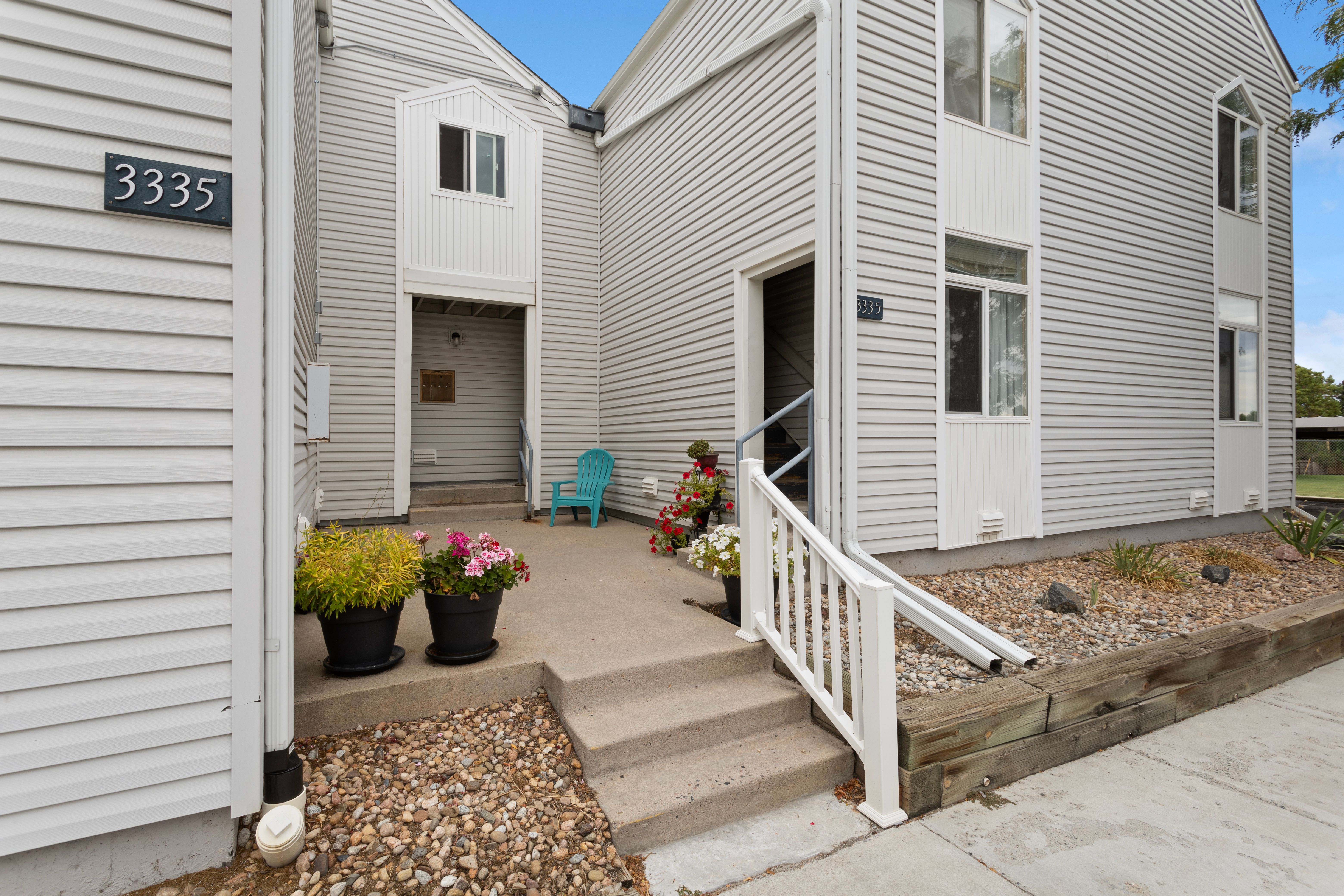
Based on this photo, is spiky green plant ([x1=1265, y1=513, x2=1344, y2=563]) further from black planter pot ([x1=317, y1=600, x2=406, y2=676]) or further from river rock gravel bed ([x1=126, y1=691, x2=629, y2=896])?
black planter pot ([x1=317, y1=600, x2=406, y2=676])

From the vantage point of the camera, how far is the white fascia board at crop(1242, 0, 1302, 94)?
22.8ft

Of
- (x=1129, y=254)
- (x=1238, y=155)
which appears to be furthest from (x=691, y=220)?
(x=1238, y=155)

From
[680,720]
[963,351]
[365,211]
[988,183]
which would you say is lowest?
[680,720]

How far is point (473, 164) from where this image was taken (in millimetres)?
7172

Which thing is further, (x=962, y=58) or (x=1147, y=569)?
(x=962, y=58)

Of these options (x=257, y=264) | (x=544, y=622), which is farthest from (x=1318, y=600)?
(x=257, y=264)

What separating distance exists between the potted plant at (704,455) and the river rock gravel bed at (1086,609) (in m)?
1.84

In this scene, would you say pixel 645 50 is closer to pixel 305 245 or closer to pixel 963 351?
pixel 305 245

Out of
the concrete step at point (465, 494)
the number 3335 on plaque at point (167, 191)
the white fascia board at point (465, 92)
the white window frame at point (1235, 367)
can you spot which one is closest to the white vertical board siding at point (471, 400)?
the concrete step at point (465, 494)

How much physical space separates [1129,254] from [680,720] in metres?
6.14

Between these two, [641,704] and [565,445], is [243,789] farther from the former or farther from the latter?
[565,445]

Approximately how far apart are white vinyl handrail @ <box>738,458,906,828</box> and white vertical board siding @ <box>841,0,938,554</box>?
1525 millimetres

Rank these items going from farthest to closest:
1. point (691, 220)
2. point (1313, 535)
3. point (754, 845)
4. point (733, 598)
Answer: point (691, 220) → point (1313, 535) → point (733, 598) → point (754, 845)

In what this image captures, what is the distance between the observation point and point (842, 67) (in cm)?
423
